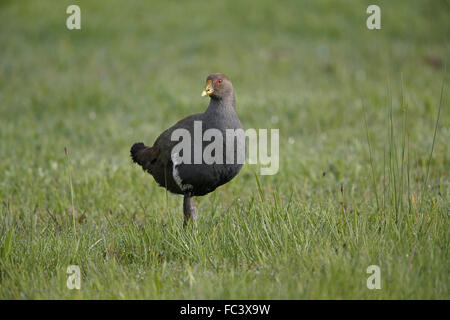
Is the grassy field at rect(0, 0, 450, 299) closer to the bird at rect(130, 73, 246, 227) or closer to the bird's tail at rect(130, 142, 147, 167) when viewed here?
the bird at rect(130, 73, 246, 227)

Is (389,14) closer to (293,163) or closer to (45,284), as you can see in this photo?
(293,163)

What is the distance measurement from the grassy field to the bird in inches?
9.8

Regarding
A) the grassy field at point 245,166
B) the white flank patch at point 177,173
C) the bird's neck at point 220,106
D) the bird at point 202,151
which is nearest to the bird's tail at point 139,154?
the bird at point 202,151

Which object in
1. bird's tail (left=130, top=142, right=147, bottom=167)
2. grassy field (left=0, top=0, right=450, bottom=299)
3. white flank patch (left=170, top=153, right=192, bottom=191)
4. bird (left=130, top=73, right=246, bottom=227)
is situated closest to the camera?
grassy field (left=0, top=0, right=450, bottom=299)

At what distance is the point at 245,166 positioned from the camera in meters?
6.33

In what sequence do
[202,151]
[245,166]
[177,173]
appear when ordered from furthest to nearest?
[245,166] → [177,173] → [202,151]

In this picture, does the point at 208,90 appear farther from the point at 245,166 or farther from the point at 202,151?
the point at 245,166

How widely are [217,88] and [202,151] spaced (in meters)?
0.59

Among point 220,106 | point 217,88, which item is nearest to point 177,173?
point 220,106

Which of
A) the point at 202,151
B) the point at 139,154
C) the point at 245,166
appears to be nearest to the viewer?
the point at 202,151

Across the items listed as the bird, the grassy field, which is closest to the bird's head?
the bird

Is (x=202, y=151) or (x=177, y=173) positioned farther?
(x=177, y=173)

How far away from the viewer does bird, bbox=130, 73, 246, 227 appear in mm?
4012

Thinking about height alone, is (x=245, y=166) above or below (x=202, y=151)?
above
